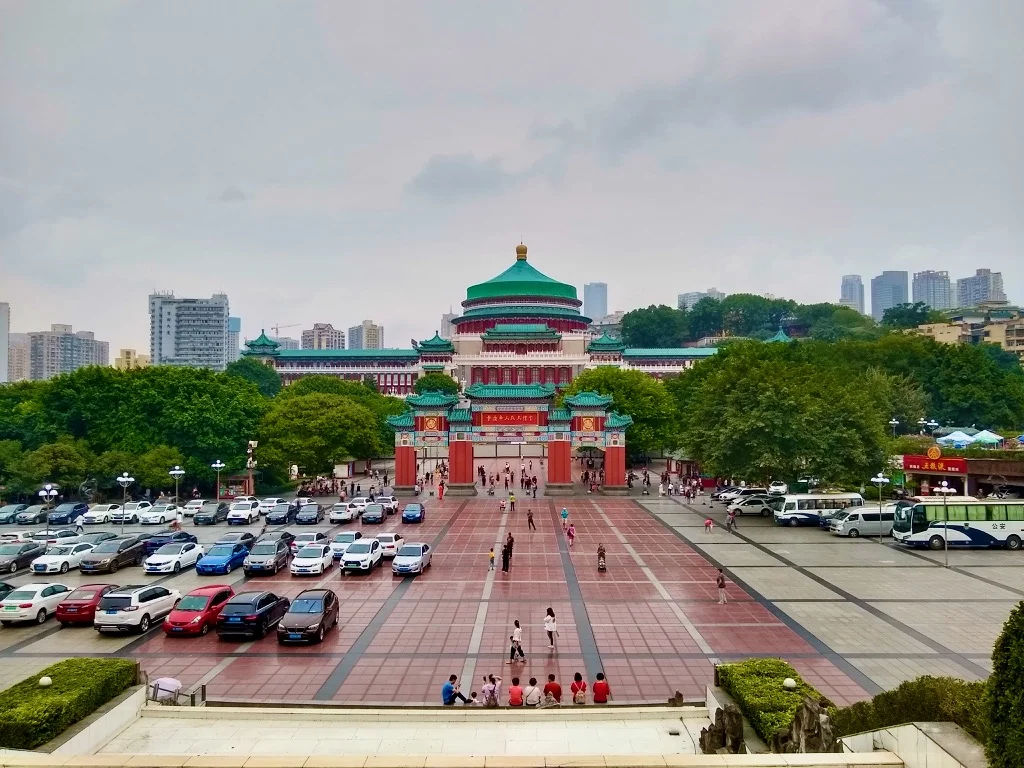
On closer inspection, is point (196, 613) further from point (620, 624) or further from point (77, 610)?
point (620, 624)

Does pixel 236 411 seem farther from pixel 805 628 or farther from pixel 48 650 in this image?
pixel 805 628

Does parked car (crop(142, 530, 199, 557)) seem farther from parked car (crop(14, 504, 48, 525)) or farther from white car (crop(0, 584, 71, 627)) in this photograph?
parked car (crop(14, 504, 48, 525))

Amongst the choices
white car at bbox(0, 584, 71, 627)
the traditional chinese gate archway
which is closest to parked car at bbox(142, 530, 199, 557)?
white car at bbox(0, 584, 71, 627)

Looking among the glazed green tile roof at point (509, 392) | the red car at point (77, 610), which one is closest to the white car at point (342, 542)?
the red car at point (77, 610)

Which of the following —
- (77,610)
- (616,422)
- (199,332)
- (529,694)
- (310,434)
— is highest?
(199,332)

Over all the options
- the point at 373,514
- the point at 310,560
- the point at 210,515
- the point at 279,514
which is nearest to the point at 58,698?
the point at 310,560

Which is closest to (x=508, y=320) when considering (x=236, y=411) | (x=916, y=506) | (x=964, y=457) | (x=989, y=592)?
(x=236, y=411)

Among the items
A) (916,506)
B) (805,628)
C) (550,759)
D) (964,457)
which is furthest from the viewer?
Answer: (964,457)

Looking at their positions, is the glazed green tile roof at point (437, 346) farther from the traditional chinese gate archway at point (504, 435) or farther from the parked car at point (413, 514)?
the parked car at point (413, 514)
